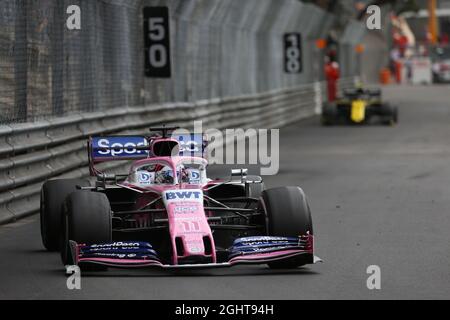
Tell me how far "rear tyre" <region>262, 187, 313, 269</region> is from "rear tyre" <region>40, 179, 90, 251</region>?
186 cm

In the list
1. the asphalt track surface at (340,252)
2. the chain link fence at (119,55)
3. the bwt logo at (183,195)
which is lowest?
the asphalt track surface at (340,252)

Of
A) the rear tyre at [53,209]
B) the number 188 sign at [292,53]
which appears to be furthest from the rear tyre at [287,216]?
the number 188 sign at [292,53]

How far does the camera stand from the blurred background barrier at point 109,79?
1455 centimetres

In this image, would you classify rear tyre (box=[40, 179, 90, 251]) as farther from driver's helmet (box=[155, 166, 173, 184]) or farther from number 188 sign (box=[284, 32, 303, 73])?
number 188 sign (box=[284, 32, 303, 73])

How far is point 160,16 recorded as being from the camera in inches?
839

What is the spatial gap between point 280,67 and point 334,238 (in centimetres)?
2490

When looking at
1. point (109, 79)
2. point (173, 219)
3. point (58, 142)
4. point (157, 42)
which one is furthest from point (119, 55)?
point (173, 219)

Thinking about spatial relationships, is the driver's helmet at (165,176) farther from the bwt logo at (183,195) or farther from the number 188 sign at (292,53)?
the number 188 sign at (292,53)

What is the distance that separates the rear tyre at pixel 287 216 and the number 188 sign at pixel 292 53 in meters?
25.4

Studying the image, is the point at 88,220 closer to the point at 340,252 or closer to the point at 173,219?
the point at 173,219

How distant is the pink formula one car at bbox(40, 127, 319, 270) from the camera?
993cm

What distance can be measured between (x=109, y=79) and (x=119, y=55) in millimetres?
648
